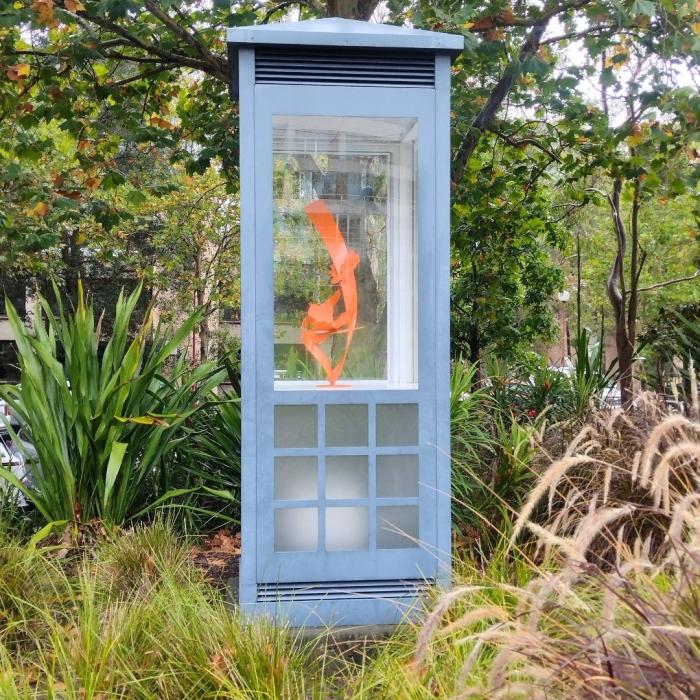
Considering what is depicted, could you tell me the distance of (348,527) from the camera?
4.25 meters

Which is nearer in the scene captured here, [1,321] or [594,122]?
[594,122]

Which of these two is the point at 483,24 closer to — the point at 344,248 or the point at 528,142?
the point at 528,142

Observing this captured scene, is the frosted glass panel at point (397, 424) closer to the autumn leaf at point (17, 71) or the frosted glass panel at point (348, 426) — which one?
the frosted glass panel at point (348, 426)

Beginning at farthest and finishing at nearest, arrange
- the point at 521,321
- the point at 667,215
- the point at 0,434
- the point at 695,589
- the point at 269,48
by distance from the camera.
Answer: the point at 667,215, the point at 521,321, the point at 0,434, the point at 269,48, the point at 695,589

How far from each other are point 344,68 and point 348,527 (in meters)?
2.23

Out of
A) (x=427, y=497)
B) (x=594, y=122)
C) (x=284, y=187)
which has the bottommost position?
(x=427, y=497)

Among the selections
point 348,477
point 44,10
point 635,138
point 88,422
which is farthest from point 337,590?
point 635,138

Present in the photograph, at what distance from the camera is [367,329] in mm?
4332

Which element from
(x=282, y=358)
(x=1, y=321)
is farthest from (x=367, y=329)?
(x=1, y=321)

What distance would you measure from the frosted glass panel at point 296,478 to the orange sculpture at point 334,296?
1.36 ft

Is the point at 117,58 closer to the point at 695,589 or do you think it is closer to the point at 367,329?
the point at 367,329

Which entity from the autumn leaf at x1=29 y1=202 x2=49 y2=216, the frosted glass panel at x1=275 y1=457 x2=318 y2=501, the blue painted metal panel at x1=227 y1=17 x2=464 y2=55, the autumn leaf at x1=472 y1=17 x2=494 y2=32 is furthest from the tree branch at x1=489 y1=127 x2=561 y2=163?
the frosted glass panel at x1=275 y1=457 x2=318 y2=501

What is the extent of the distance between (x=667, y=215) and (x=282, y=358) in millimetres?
21080

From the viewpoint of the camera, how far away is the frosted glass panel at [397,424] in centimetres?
423
